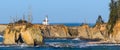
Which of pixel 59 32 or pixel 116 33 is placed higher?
pixel 116 33

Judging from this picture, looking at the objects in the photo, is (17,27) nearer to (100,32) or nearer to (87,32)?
(100,32)

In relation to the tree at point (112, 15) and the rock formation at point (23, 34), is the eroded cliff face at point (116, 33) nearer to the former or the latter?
the tree at point (112, 15)

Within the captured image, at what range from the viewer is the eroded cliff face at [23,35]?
114m

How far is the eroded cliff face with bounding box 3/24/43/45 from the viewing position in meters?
114

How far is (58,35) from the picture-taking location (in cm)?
19038

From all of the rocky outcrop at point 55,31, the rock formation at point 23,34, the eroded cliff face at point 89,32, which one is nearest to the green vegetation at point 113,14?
the eroded cliff face at point 89,32

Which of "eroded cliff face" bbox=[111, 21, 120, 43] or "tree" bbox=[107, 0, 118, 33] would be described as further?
"tree" bbox=[107, 0, 118, 33]

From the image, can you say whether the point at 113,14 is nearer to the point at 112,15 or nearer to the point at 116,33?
the point at 112,15

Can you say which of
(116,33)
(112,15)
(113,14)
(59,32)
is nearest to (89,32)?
(59,32)

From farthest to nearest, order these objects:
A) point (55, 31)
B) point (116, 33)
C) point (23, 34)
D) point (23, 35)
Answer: point (55, 31)
point (116, 33)
point (23, 35)
point (23, 34)

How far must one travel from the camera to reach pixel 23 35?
116 metres

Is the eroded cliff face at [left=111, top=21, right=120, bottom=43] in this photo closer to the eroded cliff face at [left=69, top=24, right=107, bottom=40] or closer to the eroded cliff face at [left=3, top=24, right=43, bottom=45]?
the eroded cliff face at [left=69, top=24, right=107, bottom=40]

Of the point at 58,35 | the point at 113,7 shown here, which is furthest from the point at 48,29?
the point at 113,7

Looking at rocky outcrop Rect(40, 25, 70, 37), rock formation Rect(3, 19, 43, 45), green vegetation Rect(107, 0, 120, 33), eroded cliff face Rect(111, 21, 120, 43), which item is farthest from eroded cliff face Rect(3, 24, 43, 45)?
rocky outcrop Rect(40, 25, 70, 37)
